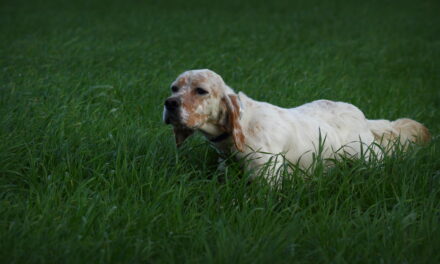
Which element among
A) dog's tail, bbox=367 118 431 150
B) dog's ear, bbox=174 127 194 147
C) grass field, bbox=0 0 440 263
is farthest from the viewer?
dog's tail, bbox=367 118 431 150

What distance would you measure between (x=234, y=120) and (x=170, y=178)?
1.94 feet

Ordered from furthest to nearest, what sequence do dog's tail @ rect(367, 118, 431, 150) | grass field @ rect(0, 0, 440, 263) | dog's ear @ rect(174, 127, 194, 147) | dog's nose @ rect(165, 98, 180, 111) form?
dog's tail @ rect(367, 118, 431, 150) < dog's ear @ rect(174, 127, 194, 147) < dog's nose @ rect(165, 98, 180, 111) < grass field @ rect(0, 0, 440, 263)

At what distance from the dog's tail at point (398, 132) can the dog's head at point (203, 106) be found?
58.9 inches

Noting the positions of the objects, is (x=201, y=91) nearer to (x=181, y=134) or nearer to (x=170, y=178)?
(x=181, y=134)

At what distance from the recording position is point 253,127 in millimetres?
3459

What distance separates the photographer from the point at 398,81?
722 centimetres

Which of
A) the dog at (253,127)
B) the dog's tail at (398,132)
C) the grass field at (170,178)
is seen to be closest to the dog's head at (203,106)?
the dog at (253,127)

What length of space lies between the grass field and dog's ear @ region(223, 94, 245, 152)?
243mm

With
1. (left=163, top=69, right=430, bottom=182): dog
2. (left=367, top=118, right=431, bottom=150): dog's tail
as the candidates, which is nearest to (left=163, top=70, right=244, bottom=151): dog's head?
(left=163, top=69, right=430, bottom=182): dog

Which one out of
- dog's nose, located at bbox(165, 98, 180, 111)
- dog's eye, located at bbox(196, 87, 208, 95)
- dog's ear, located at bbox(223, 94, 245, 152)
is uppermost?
dog's eye, located at bbox(196, 87, 208, 95)

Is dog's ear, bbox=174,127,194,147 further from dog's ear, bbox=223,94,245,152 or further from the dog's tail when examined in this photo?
the dog's tail

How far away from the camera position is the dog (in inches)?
130

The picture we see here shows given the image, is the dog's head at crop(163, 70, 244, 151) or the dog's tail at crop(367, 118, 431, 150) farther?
the dog's tail at crop(367, 118, 431, 150)

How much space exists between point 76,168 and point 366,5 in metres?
17.5
